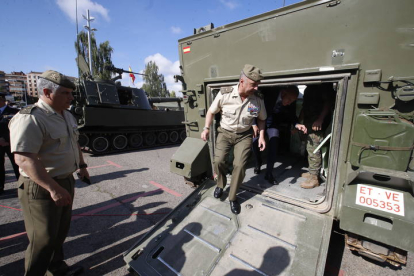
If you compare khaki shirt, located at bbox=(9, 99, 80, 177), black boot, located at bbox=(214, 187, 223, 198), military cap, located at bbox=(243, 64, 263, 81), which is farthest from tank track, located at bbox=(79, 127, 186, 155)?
military cap, located at bbox=(243, 64, 263, 81)

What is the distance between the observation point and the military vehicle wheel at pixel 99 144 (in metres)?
7.63

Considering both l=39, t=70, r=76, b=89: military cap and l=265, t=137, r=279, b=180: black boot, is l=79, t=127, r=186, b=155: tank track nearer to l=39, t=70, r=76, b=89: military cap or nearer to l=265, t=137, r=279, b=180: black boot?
l=39, t=70, r=76, b=89: military cap

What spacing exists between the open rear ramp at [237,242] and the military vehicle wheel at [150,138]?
7159 millimetres

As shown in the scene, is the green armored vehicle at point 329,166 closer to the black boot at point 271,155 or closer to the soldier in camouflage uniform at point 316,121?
the soldier in camouflage uniform at point 316,121

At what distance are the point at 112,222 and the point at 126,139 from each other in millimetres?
5954

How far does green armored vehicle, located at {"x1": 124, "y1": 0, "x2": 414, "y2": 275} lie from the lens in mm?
1693

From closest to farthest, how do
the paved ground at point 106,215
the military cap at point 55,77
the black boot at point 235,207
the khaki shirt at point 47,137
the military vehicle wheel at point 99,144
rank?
1. the khaki shirt at point 47,137
2. the military cap at point 55,77
3. the paved ground at point 106,215
4. the black boot at point 235,207
5. the military vehicle wheel at point 99,144

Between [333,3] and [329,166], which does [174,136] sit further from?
[333,3]

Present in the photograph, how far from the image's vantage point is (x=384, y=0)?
1713 mm

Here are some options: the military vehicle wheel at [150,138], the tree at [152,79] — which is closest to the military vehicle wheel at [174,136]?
the military vehicle wheel at [150,138]

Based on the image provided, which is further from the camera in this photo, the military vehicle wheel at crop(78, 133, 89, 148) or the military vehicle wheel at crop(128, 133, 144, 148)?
the military vehicle wheel at crop(128, 133, 144, 148)

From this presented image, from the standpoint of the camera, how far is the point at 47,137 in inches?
63.6

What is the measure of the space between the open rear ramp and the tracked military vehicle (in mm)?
6362

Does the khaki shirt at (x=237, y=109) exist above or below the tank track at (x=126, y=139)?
above
